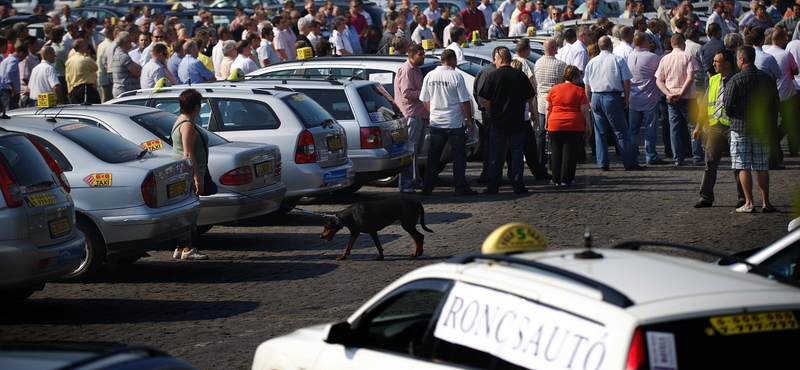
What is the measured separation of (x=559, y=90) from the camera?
14492mm

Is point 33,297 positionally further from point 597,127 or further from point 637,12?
point 637,12

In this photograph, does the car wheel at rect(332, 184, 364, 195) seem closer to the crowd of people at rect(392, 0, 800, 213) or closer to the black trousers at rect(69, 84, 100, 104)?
the crowd of people at rect(392, 0, 800, 213)

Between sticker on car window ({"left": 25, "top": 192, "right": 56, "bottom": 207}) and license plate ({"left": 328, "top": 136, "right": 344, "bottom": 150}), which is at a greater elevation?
sticker on car window ({"left": 25, "top": 192, "right": 56, "bottom": 207})

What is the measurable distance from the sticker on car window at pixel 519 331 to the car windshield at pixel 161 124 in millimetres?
7230

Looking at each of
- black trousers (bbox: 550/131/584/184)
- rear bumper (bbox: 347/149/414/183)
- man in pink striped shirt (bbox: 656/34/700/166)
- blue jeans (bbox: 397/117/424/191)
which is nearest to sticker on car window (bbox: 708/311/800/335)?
rear bumper (bbox: 347/149/414/183)

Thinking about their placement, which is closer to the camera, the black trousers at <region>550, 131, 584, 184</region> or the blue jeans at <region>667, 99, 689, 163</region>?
the black trousers at <region>550, 131, 584, 184</region>

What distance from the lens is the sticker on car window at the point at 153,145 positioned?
1103 cm

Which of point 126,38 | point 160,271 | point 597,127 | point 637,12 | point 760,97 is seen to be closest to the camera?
point 160,271

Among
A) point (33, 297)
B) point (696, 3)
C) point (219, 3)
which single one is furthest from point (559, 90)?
point (219, 3)

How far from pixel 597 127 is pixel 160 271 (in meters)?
7.64

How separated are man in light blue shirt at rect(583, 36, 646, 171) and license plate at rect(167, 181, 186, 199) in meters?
7.52

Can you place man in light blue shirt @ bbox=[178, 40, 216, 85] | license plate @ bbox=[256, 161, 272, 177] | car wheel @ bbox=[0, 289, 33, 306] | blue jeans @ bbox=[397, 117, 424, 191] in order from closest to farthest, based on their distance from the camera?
1. car wheel @ bbox=[0, 289, 33, 306]
2. license plate @ bbox=[256, 161, 272, 177]
3. blue jeans @ bbox=[397, 117, 424, 191]
4. man in light blue shirt @ bbox=[178, 40, 216, 85]

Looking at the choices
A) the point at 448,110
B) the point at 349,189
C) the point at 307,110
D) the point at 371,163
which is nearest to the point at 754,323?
the point at 307,110

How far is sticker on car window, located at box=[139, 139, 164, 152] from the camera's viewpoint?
36.2 feet
